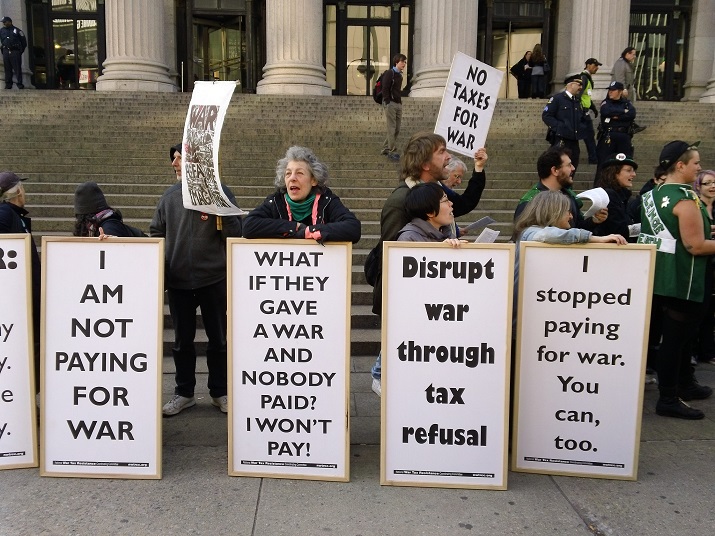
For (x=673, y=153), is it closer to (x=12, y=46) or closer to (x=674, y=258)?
(x=674, y=258)

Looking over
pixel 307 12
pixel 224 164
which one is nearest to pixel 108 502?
pixel 224 164

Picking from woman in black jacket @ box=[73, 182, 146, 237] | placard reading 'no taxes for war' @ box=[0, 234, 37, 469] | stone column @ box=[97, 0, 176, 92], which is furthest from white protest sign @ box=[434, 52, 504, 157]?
stone column @ box=[97, 0, 176, 92]

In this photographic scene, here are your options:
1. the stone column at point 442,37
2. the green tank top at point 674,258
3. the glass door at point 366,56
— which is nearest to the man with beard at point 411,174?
the green tank top at point 674,258

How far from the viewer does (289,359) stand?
3.66 m

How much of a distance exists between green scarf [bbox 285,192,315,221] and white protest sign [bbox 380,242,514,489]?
2.14ft

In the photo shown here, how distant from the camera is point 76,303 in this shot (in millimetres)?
3674

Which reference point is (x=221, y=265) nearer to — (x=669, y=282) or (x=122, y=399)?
(x=122, y=399)

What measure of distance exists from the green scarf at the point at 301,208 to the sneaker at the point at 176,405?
5.61 feet

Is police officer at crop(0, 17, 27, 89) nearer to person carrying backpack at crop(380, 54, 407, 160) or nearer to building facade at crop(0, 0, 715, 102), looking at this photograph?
building facade at crop(0, 0, 715, 102)

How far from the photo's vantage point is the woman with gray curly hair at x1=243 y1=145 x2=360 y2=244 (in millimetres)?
3598

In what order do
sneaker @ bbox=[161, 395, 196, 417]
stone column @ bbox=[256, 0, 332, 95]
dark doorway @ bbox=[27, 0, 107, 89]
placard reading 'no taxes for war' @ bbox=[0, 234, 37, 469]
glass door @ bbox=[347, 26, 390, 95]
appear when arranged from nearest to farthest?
1. placard reading 'no taxes for war' @ bbox=[0, 234, 37, 469]
2. sneaker @ bbox=[161, 395, 196, 417]
3. stone column @ bbox=[256, 0, 332, 95]
4. dark doorway @ bbox=[27, 0, 107, 89]
5. glass door @ bbox=[347, 26, 390, 95]

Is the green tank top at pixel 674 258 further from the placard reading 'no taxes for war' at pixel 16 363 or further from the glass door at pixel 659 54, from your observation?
the glass door at pixel 659 54

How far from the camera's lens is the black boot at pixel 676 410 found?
183 inches

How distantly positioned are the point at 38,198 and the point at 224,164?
2.85m
